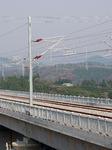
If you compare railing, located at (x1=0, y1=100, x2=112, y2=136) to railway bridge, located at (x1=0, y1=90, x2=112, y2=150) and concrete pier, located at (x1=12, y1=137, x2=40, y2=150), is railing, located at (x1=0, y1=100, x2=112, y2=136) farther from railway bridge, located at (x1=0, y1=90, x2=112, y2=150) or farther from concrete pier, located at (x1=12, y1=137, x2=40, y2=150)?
concrete pier, located at (x1=12, y1=137, x2=40, y2=150)

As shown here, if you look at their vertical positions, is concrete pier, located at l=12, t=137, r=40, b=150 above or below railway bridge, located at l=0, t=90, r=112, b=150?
below

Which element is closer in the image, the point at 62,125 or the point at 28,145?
the point at 62,125

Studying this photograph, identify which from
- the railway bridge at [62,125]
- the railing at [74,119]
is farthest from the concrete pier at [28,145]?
the railing at [74,119]

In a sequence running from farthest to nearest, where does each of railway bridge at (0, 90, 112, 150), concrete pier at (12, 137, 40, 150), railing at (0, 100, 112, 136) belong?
concrete pier at (12, 137, 40, 150)
railway bridge at (0, 90, 112, 150)
railing at (0, 100, 112, 136)

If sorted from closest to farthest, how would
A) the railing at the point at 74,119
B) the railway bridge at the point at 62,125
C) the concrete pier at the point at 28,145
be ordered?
the railing at the point at 74,119
the railway bridge at the point at 62,125
the concrete pier at the point at 28,145

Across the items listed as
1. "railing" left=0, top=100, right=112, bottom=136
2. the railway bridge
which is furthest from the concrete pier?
"railing" left=0, top=100, right=112, bottom=136

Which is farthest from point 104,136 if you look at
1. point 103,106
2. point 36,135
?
point 103,106

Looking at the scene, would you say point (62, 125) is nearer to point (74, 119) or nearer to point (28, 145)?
point (74, 119)

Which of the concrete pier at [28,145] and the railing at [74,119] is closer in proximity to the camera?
the railing at [74,119]

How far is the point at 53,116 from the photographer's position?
70.0 feet

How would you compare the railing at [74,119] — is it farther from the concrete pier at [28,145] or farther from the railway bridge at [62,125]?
the concrete pier at [28,145]

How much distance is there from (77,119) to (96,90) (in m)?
138

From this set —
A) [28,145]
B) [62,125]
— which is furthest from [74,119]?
[28,145]

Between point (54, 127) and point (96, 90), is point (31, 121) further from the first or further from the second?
point (96, 90)
